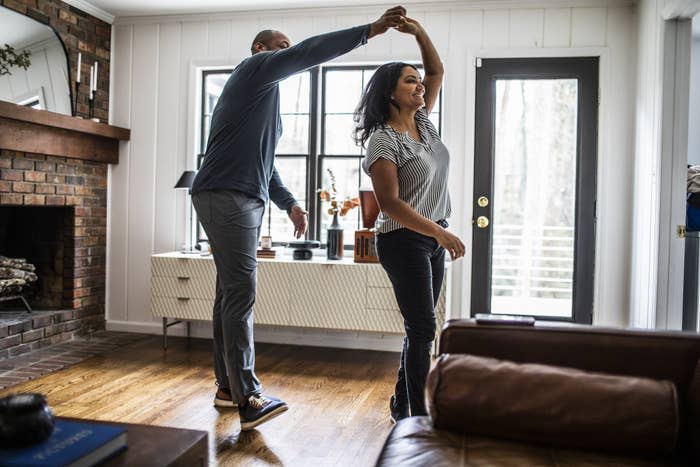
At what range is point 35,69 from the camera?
4.02 m

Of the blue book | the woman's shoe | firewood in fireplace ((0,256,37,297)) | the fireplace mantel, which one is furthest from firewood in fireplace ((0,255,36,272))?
the blue book

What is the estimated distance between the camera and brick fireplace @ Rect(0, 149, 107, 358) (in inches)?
163

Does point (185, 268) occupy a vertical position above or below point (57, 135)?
below

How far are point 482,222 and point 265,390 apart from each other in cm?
183

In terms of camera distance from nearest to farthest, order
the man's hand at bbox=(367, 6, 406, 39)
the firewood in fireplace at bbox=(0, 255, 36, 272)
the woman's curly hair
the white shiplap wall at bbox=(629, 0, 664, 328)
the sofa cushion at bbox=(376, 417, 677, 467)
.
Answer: the sofa cushion at bbox=(376, 417, 677, 467) → the man's hand at bbox=(367, 6, 406, 39) → the woman's curly hair → the white shiplap wall at bbox=(629, 0, 664, 328) → the firewood in fireplace at bbox=(0, 255, 36, 272)

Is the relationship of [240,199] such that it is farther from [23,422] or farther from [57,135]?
[57,135]

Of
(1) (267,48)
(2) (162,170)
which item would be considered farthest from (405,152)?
(2) (162,170)

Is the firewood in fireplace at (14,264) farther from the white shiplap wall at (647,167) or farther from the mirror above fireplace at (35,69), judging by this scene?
the white shiplap wall at (647,167)

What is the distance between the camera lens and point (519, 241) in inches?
167

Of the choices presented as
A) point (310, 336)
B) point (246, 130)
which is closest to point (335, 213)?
point (310, 336)

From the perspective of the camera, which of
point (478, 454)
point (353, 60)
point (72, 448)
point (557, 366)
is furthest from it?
point (353, 60)

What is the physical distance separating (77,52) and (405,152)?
10.5 feet

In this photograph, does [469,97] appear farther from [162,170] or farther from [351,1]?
[162,170]

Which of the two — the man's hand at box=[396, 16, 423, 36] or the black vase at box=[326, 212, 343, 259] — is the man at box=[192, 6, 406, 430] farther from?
the black vase at box=[326, 212, 343, 259]
